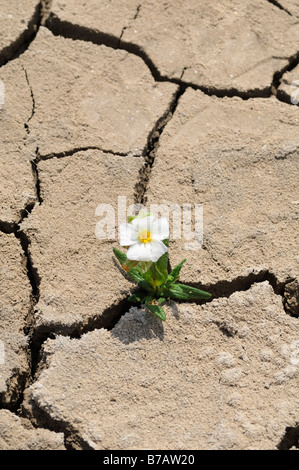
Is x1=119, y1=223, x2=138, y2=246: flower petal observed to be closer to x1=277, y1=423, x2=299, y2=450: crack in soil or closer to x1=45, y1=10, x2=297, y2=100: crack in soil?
x1=277, y1=423, x2=299, y2=450: crack in soil

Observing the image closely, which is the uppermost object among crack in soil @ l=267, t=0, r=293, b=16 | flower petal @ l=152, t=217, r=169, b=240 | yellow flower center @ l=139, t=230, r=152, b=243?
crack in soil @ l=267, t=0, r=293, b=16

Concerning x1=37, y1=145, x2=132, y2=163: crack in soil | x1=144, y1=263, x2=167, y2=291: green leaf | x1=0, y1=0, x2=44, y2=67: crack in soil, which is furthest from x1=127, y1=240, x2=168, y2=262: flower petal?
x1=0, y1=0, x2=44, y2=67: crack in soil

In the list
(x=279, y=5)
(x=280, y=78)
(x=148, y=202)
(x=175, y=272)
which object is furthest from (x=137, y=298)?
(x=279, y=5)

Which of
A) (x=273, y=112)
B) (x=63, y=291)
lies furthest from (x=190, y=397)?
(x=273, y=112)

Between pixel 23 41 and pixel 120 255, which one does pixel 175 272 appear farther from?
pixel 23 41

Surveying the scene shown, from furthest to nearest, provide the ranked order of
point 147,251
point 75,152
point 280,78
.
A: point 280,78, point 75,152, point 147,251

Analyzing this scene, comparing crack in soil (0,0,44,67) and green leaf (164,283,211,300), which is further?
crack in soil (0,0,44,67)

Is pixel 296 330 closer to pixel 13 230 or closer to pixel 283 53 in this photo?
pixel 13 230
